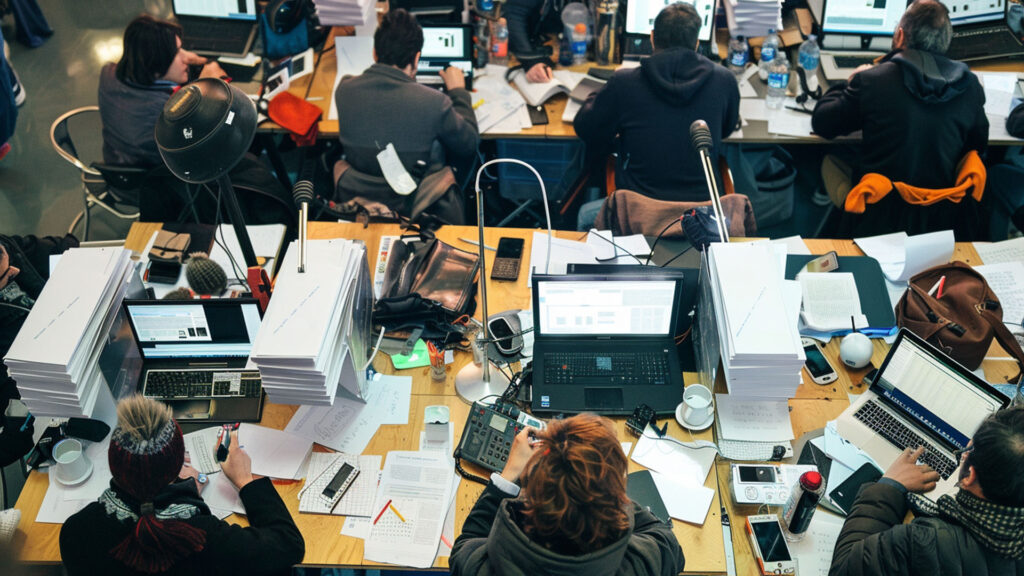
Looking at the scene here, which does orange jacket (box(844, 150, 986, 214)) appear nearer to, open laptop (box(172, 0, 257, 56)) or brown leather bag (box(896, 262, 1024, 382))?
brown leather bag (box(896, 262, 1024, 382))

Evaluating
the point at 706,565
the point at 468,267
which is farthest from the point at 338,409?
the point at 706,565

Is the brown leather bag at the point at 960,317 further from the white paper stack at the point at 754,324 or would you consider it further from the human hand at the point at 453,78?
the human hand at the point at 453,78

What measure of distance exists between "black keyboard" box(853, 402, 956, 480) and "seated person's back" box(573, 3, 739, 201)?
1236 millimetres

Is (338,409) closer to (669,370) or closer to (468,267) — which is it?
(468,267)

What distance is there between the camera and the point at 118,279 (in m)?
2.47

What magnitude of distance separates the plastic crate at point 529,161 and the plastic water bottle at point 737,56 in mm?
863

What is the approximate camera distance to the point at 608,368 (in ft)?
8.33

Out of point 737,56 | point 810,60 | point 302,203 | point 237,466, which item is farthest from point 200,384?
point 810,60

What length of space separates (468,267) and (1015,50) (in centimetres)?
305

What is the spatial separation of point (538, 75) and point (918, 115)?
1.70 metres

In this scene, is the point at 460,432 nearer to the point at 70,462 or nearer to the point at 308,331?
the point at 308,331

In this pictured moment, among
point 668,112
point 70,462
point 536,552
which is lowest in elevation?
point 70,462

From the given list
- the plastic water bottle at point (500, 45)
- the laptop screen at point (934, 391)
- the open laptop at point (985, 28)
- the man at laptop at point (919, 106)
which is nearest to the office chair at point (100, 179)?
the plastic water bottle at point (500, 45)

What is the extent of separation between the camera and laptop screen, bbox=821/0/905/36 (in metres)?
3.95
